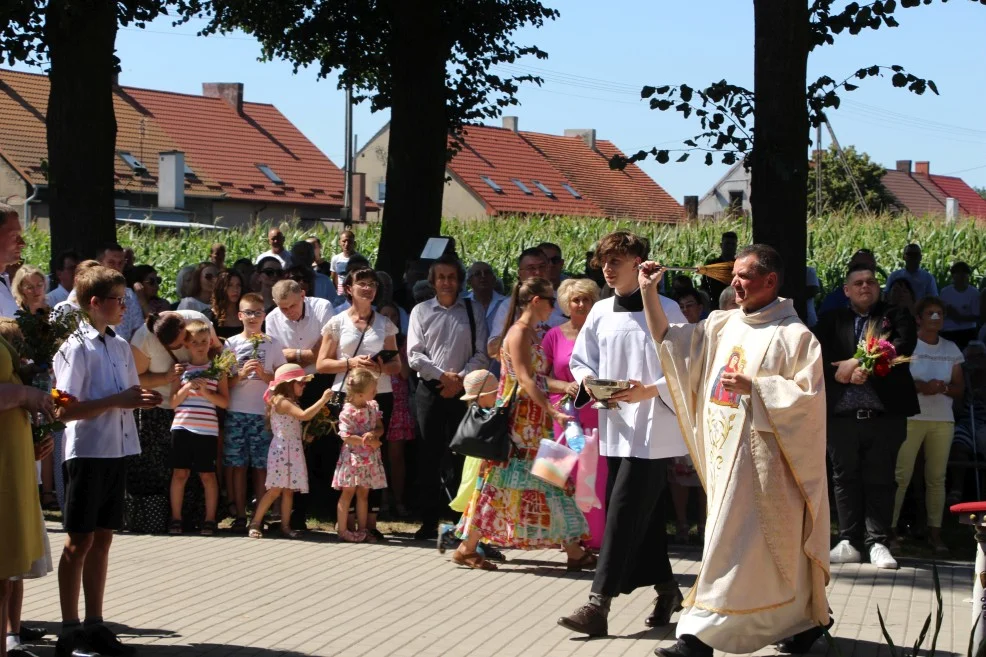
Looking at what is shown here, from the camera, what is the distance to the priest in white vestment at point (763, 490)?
23.1 ft

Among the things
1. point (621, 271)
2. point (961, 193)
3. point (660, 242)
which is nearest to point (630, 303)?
point (621, 271)

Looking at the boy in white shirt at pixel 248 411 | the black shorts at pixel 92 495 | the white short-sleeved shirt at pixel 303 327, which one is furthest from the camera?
the white short-sleeved shirt at pixel 303 327

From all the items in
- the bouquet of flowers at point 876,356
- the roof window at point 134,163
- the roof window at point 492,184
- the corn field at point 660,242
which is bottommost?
the bouquet of flowers at point 876,356

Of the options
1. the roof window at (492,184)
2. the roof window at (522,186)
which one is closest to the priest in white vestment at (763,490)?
the roof window at (492,184)

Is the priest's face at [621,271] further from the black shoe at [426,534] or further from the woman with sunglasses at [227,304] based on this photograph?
the woman with sunglasses at [227,304]

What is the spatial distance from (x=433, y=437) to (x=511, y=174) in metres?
52.5

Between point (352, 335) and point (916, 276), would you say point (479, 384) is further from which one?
point (916, 276)

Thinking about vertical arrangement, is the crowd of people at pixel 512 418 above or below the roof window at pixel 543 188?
below

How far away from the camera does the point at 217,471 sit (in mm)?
11477

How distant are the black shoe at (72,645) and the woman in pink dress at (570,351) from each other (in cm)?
344

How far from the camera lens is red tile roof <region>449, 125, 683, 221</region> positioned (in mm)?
60906

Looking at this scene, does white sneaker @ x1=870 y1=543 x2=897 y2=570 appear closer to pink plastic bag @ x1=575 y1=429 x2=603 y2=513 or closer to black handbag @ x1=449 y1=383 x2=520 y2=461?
pink plastic bag @ x1=575 y1=429 x2=603 y2=513

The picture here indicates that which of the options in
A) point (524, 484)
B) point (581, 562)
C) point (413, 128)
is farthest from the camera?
point (413, 128)

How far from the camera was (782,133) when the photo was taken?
11.5 m
